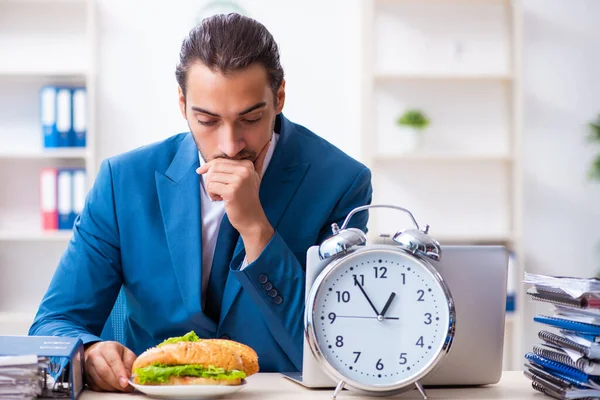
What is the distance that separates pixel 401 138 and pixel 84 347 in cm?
336

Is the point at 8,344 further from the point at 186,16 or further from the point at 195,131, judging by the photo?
the point at 186,16

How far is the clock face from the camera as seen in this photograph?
1337 millimetres

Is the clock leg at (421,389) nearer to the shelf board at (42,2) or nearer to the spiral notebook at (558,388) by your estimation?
the spiral notebook at (558,388)

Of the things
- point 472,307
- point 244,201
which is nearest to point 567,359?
point 472,307

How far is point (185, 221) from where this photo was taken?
76.2 inches

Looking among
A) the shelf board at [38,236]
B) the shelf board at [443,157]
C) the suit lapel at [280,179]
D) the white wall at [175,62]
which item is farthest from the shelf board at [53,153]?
the suit lapel at [280,179]

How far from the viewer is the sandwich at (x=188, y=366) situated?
131 cm

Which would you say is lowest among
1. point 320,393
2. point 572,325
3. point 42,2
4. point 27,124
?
point 320,393

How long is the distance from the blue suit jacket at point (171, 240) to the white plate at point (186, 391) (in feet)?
1.58

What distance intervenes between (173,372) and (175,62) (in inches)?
136

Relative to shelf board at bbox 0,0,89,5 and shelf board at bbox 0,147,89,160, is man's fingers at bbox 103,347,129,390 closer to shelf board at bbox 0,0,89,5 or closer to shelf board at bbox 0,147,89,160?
shelf board at bbox 0,147,89,160

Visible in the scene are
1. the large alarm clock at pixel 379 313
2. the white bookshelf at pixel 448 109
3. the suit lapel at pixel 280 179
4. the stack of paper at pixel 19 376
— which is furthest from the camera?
the white bookshelf at pixel 448 109

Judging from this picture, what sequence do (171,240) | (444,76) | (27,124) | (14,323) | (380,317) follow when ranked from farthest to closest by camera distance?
(27,124)
(444,76)
(14,323)
(171,240)
(380,317)

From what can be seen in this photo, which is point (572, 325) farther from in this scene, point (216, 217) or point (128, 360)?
point (216, 217)
